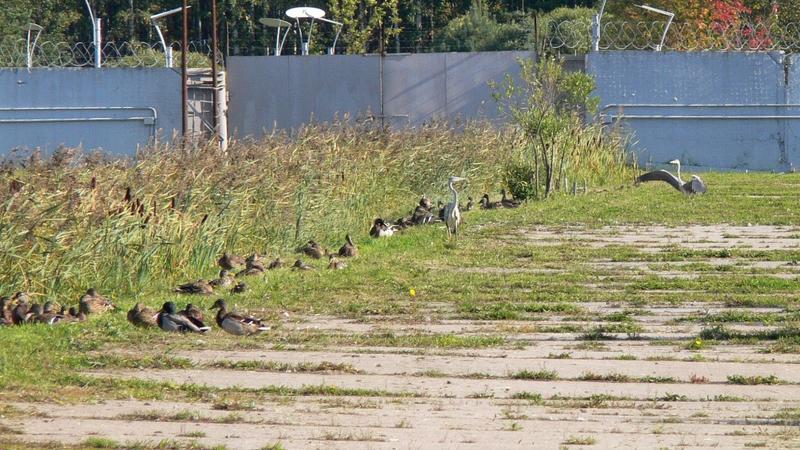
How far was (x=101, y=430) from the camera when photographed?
22.8ft

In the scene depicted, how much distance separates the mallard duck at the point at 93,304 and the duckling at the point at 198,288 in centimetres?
119

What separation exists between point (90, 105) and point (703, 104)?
16.4m

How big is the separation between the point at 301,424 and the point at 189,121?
87.8ft

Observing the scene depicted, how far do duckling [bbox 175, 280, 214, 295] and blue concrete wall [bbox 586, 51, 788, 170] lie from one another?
21.8 m

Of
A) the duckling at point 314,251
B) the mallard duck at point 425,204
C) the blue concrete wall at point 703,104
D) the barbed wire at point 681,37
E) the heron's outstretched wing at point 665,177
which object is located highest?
the barbed wire at point 681,37

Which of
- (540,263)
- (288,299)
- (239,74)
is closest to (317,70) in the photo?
(239,74)

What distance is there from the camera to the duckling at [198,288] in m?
12.1

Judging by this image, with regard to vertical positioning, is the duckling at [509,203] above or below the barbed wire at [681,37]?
below

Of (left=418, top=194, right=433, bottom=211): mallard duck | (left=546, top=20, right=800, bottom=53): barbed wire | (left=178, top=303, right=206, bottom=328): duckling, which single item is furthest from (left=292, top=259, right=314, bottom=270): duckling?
(left=546, top=20, right=800, bottom=53): barbed wire

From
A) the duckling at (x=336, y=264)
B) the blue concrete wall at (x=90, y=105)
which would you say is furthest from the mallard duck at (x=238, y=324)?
the blue concrete wall at (x=90, y=105)

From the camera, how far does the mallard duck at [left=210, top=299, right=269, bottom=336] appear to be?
10.0 m

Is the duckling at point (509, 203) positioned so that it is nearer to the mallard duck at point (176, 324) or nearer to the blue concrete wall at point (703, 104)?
the blue concrete wall at point (703, 104)

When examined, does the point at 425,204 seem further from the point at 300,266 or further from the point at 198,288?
the point at 198,288

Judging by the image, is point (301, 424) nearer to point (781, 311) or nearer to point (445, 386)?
point (445, 386)
